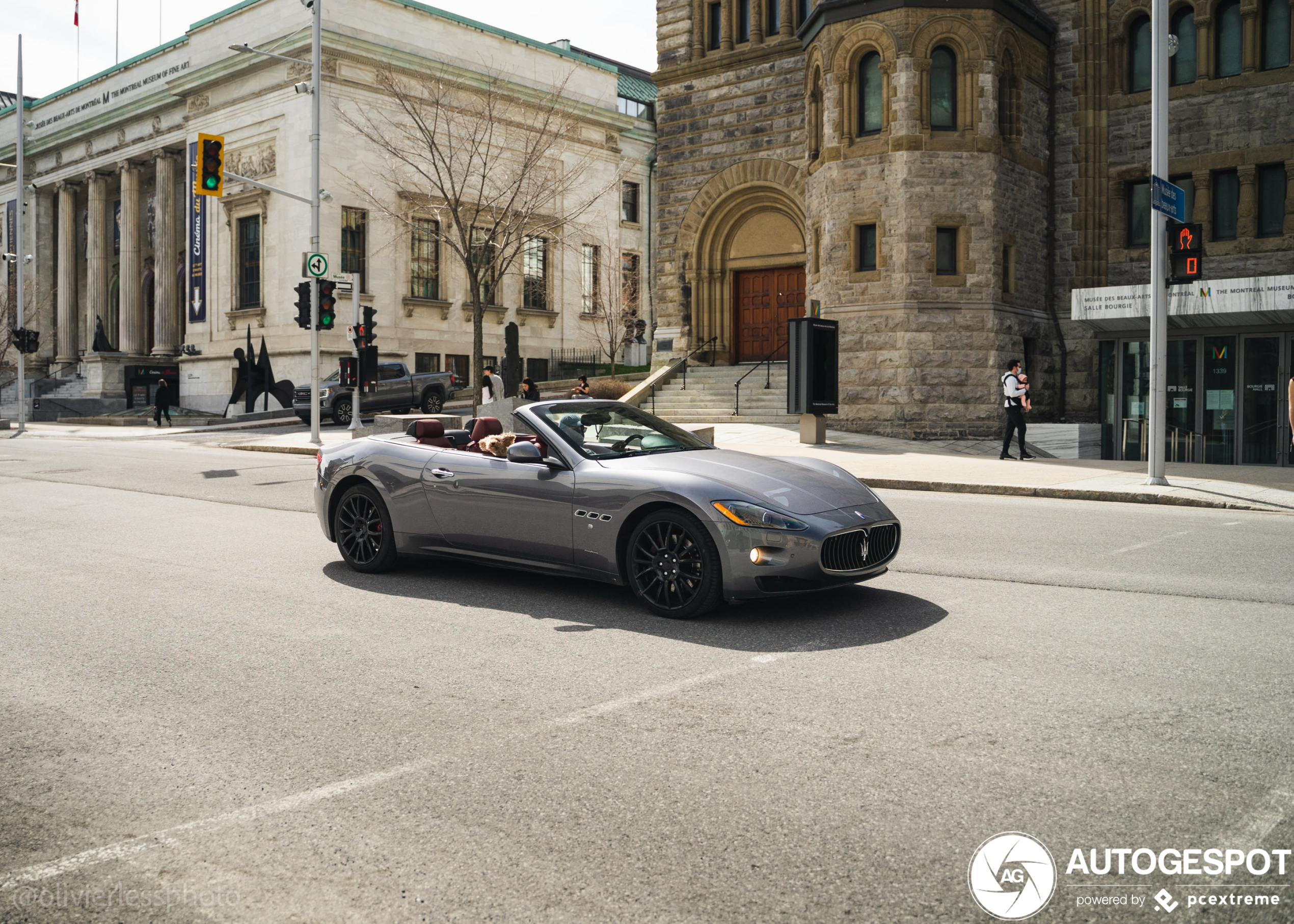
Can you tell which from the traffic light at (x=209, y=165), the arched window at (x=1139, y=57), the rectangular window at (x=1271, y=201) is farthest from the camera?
the arched window at (x=1139, y=57)

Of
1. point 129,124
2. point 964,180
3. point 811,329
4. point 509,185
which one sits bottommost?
point 811,329

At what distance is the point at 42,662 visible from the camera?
569 centimetres

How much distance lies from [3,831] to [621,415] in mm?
5128

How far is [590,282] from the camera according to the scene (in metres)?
51.2

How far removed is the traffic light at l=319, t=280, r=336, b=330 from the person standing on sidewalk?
1539 centimetres

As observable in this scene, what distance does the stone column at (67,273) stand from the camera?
186 feet

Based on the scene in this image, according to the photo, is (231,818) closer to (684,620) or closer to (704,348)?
(684,620)

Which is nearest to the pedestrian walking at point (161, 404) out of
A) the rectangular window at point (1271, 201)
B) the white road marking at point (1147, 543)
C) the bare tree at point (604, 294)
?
the bare tree at point (604, 294)

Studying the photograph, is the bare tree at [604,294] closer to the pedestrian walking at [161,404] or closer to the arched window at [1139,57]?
the pedestrian walking at [161,404]

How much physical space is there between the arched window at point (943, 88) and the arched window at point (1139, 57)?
17.9 ft

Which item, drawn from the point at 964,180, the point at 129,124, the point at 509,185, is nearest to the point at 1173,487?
the point at 964,180

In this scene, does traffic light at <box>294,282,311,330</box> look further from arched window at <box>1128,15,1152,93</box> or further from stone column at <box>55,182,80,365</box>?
stone column at <box>55,182,80,365</box>

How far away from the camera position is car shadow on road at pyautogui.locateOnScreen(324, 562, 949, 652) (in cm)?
612

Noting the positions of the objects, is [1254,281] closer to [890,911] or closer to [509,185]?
[890,911]
